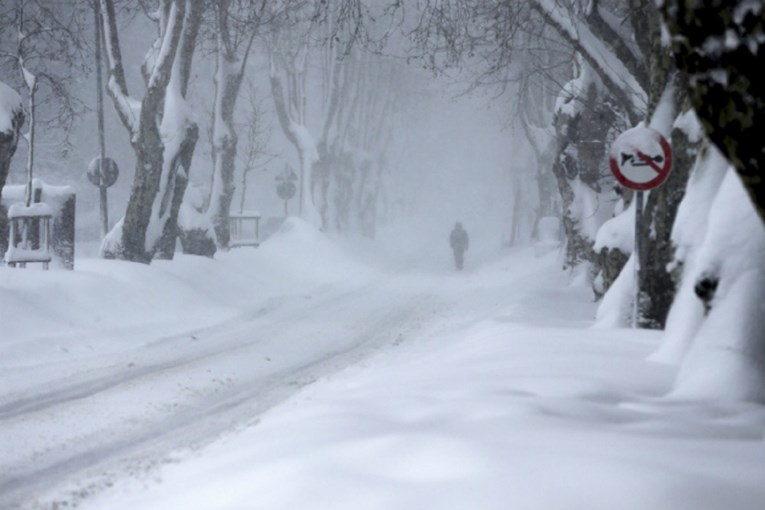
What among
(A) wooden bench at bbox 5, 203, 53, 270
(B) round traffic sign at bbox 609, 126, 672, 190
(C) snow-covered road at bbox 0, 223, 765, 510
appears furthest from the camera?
(A) wooden bench at bbox 5, 203, 53, 270

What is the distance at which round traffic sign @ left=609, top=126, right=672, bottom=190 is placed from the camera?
303 inches

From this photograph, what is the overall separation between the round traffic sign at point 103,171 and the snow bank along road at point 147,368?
3654 millimetres

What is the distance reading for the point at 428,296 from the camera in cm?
1850

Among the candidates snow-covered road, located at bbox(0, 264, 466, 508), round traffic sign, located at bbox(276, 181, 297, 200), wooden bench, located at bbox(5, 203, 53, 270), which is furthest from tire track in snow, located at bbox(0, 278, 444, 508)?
round traffic sign, located at bbox(276, 181, 297, 200)

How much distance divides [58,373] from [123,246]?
24.2 feet

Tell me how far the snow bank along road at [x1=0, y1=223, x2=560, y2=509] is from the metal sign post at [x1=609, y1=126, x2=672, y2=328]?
10.7 ft

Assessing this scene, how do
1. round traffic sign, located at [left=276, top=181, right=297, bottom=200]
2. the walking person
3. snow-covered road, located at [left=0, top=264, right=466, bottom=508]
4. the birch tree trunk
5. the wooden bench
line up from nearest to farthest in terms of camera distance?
snow-covered road, located at [left=0, top=264, right=466, bottom=508] → the wooden bench → the birch tree trunk → round traffic sign, located at [left=276, top=181, right=297, bottom=200] → the walking person

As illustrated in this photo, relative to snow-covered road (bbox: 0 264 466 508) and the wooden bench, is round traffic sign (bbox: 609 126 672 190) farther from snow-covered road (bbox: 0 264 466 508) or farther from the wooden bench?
the wooden bench

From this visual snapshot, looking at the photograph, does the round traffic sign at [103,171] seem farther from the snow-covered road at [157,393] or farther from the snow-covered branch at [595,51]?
the snow-covered branch at [595,51]

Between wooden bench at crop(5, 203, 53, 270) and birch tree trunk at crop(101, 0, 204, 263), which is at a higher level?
birch tree trunk at crop(101, 0, 204, 263)

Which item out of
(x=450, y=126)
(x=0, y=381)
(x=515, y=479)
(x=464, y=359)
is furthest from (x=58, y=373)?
(x=450, y=126)

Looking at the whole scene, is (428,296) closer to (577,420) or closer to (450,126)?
(577,420)

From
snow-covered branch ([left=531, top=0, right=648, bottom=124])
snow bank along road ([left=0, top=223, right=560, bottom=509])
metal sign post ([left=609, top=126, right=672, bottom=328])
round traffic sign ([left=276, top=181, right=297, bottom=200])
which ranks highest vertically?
snow-covered branch ([left=531, top=0, right=648, bottom=124])

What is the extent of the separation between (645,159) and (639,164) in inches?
2.8
